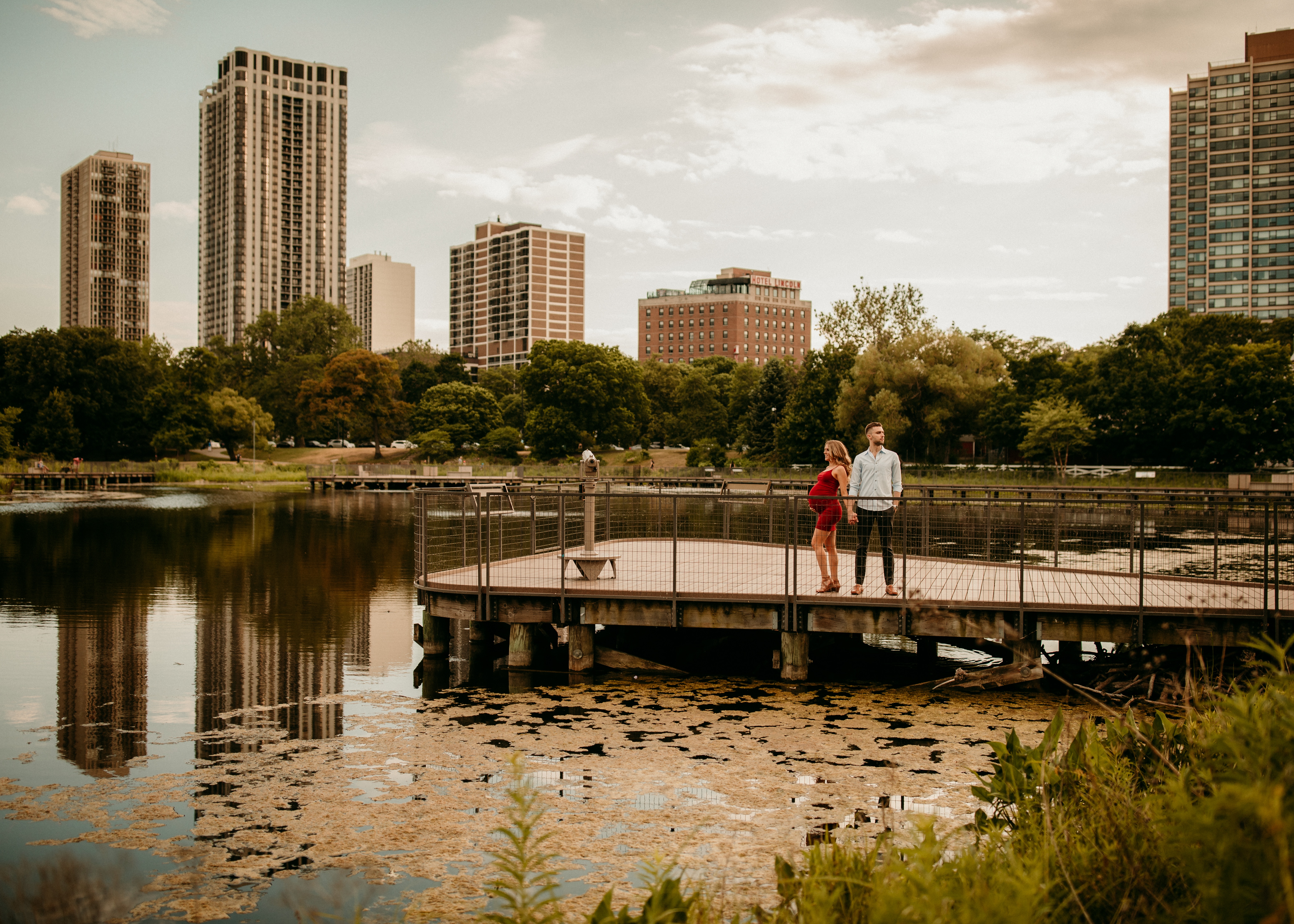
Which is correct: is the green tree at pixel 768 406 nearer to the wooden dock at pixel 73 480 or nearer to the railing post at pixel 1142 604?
the wooden dock at pixel 73 480

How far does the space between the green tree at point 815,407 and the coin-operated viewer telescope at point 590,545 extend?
54957mm

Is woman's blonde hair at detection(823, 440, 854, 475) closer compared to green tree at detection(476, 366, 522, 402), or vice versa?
woman's blonde hair at detection(823, 440, 854, 475)

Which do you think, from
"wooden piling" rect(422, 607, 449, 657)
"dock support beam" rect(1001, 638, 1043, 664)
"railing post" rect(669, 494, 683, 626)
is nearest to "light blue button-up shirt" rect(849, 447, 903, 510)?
"dock support beam" rect(1001, 638, 1043, 664)

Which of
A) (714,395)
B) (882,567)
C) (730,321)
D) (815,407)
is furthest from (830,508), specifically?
(730,321)

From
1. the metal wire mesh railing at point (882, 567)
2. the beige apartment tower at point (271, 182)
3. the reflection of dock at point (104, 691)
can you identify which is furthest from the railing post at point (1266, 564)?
the beige apartment tower at point (271, 182)

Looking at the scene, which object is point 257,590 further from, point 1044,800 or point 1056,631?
point 1044,800

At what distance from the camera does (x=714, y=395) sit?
111 m

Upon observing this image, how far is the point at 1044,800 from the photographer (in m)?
5.02

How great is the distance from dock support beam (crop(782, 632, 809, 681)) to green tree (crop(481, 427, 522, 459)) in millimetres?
77379

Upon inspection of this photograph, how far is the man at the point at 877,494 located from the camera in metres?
11.7

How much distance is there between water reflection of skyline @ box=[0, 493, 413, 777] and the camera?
35.2ft

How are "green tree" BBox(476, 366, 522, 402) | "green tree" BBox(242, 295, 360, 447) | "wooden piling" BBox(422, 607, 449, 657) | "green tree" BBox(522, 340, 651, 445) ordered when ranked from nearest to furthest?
"wooden piling" BBox(422, 607, 449, 657), "green tree" BBox(522, 340, 651, 445), "green tree" BBox(242, 295, 360, 447), "green tree" BBox(476, 366, 522, 402)

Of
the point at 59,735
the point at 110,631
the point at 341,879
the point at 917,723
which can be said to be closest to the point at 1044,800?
the point at 341,879

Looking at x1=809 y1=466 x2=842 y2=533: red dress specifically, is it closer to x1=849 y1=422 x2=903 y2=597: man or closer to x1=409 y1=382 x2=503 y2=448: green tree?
x1=849 y1=422 x2=903 y2=597: man
